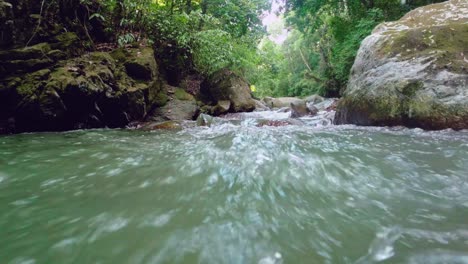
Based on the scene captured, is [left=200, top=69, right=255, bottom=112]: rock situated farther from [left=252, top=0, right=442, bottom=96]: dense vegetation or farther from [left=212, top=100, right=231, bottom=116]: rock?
[left=252, top=0, right=442, bottom=96]: dense vegetation

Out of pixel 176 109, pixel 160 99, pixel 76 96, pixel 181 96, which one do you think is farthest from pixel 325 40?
pixel 76 96

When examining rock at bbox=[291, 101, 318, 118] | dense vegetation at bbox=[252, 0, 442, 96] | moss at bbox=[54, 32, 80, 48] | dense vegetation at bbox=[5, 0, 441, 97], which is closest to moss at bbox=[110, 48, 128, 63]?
dense vegetation at bbox=[5, 0, 441, 97]

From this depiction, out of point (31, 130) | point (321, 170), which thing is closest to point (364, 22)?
point (321, 170)

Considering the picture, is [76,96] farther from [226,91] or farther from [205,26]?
[205,26]

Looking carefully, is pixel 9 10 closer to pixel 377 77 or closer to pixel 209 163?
pixel 209 163

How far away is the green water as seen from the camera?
46.4 inches

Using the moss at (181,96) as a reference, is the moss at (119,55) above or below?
above

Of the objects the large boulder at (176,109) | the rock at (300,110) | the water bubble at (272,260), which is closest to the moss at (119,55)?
the large boulder at (176,109)

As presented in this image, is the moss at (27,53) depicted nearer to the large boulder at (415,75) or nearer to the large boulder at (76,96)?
the large boulder at (76,96)

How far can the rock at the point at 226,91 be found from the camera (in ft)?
30.9

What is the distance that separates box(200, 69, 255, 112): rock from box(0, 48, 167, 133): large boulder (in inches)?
128

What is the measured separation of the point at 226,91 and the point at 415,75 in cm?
Result: 600

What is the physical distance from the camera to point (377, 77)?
4.71 meters

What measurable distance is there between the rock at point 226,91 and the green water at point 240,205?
21.2 feet
